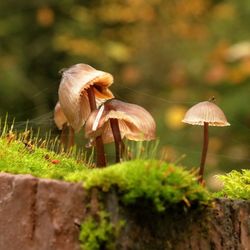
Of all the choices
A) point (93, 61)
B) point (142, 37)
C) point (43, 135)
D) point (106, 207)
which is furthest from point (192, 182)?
point (142, 37)

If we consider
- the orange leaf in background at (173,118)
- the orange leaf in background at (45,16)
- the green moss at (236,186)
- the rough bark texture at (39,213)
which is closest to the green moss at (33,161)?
the rough bark texture at (39,213)

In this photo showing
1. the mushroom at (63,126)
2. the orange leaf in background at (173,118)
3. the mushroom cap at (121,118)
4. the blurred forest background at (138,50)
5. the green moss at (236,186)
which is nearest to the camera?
the mushroom cap at (121,118)

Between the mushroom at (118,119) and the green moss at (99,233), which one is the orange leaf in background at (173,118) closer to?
the mushroom at (118,119)

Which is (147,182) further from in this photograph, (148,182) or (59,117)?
(59,117)

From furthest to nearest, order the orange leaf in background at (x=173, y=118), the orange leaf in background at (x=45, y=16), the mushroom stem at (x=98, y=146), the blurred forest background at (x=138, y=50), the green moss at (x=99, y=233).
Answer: the orange leaf in background at (x=45, y=16) < the blurred forest background at (x=138, y=50) < the orange leaf in background at (x=173, y=118) < the mushroom stem at (x=98, y=146) < the green moss at (x=99, y=233)

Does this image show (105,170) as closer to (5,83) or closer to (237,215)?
(237,215)

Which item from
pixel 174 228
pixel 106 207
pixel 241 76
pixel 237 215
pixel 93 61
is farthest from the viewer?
pixel 93 61

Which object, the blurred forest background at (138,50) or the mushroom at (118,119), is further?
the blurred forest background at (138,50)
